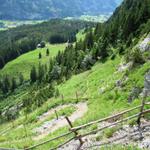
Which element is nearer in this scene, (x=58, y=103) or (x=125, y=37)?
(x=58, y=103)

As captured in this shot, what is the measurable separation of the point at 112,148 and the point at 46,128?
28669mm

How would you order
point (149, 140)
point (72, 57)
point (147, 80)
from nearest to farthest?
1. point (149, 140)
2. point (147, 80)
3. point (72, 57)

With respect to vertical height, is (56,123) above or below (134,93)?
below

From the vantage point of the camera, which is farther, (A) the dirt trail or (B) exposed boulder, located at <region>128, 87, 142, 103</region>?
(A) the dirt trail

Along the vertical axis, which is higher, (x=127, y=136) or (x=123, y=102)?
(x=127, y=136)

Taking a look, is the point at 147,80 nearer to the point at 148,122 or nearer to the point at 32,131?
the point at 32,131

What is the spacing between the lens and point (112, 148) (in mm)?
19812

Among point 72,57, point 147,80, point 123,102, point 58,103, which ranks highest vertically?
point 147,80

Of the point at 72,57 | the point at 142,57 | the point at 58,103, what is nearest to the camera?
the point at 142,57

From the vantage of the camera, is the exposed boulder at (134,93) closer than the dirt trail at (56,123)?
Yes

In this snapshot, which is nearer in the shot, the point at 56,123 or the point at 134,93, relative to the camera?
the point at 134,93

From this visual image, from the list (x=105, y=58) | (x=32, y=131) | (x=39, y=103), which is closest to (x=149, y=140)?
(x=32, y=131)

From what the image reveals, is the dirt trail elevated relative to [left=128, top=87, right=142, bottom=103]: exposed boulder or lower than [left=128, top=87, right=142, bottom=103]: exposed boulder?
lower

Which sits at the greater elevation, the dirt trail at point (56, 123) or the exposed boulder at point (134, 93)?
the exposed boulder at point (134, 93)
